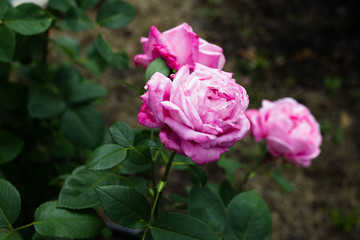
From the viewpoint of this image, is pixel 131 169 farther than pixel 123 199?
Yes

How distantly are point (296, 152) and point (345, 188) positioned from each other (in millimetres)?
984

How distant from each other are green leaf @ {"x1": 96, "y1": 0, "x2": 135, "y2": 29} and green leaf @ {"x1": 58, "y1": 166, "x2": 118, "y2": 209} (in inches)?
17.5

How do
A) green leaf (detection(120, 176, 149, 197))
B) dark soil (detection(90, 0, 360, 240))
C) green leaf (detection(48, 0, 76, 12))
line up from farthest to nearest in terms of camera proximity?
1. dark soil (detection(90, 0, 360, 240))
2. green leaf (detection(48, 0, 76, 12))
3. green leaf (detection(120, 176, 149, 197))

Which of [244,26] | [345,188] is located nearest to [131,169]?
[345,188]

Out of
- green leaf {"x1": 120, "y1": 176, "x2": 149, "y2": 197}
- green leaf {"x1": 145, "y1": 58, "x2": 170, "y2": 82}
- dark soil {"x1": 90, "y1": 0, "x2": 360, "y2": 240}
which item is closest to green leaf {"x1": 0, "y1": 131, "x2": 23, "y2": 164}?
green leaf {"x1": 120, "y1": 176, "x2": 149, "y2": 197}

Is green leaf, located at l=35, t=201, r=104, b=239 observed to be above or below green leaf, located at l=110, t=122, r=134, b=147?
below

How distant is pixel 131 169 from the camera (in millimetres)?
791

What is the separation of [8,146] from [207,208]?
57 centimetres

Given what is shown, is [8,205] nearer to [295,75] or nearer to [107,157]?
[107,157]

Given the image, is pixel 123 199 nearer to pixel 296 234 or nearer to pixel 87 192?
pixel 87 192

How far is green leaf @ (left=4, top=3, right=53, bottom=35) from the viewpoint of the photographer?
31.8 inches

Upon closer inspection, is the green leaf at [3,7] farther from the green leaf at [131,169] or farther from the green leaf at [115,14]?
the green leaf at [131,169]

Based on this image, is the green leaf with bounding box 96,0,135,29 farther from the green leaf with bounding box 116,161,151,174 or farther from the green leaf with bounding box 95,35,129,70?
the green leaf with bounding box 116,161,151,174

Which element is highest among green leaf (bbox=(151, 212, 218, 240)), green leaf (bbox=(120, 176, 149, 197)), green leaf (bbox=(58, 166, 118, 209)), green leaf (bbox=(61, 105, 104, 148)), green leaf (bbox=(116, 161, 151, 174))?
green leaf (bbox=(151, 212, 218, 240))
